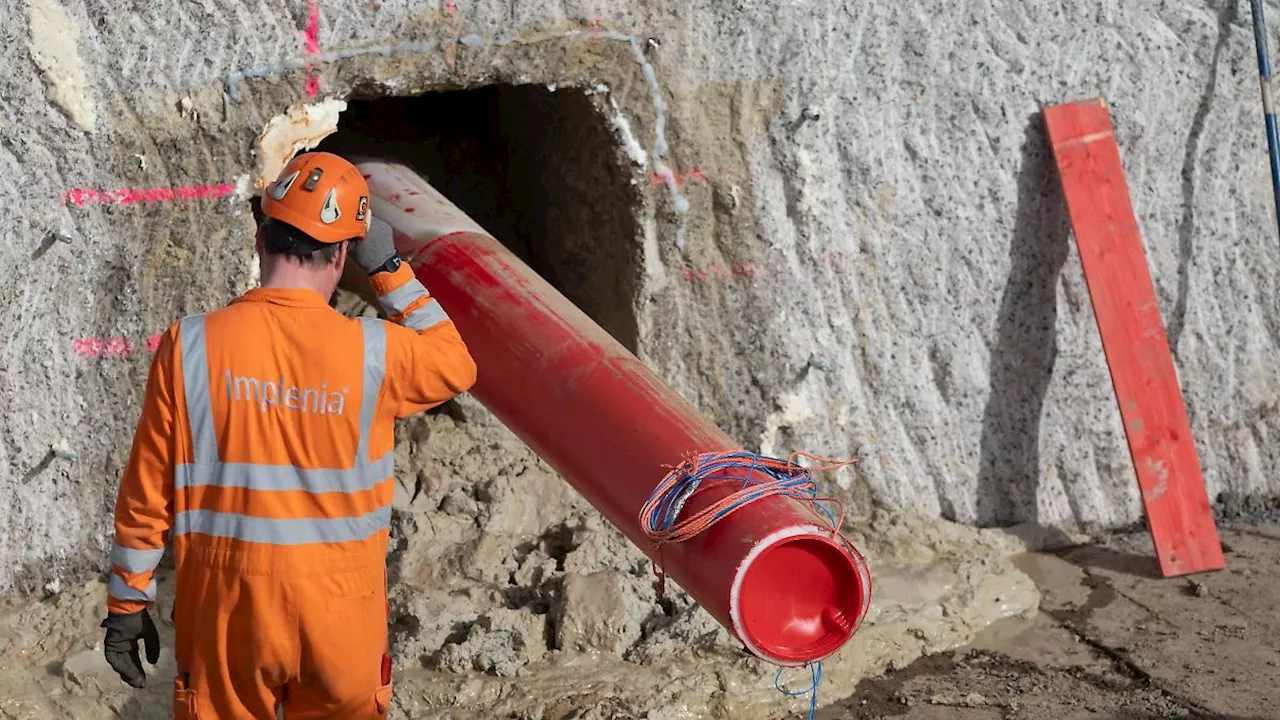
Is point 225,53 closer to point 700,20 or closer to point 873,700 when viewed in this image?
point 700,20

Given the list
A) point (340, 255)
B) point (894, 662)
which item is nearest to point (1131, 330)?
point (894, 662)

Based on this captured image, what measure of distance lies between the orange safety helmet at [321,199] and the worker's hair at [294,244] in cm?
1

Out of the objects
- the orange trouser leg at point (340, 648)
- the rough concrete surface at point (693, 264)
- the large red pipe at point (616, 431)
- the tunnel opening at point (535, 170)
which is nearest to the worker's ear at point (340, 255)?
the orange trouser leg at point (340, 648)

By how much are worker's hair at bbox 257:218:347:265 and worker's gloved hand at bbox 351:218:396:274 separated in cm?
15

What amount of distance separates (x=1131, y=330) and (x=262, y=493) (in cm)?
308

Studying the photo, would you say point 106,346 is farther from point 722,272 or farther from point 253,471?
point 722,272

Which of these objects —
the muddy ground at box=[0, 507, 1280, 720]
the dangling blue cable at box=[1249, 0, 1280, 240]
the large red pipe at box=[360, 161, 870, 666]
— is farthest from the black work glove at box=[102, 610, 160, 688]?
the dangling blue cable at box=[1249, 0, 1280, 240]

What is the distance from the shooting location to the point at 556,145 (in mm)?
4809

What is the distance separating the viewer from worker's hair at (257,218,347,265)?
2.67 meters

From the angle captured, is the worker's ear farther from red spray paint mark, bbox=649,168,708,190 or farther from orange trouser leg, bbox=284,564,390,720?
red spray paint mark, bbox=649,168,708,190

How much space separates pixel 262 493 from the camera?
8.59 feet

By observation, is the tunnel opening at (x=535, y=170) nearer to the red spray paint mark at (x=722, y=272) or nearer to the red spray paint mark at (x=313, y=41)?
the red spray paint mark at (x=722, y=272)

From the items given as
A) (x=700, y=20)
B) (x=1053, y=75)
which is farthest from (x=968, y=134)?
(x=700, y=20)

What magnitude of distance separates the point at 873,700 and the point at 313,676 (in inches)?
67.5
